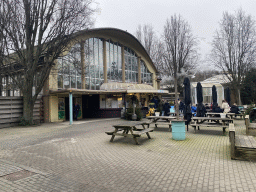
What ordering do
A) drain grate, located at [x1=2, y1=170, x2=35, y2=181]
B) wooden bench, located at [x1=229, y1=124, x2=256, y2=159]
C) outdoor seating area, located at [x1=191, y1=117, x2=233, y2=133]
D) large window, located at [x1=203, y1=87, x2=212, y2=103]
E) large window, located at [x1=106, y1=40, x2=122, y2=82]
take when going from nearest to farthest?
drain grate, located at [x1=2, y1=170, x2=35, y2=181] < wooden bench, located at [x1=229, y1=124, x2=256, y2=159] < outdoor seating area, located at [x1=191, y1=117, x2=233, y2=133] < large window, located at [x1=106, y1=40, x2=122, y2=82] < large window, located at [x1=203, y1=87, x2=212, y2=103]

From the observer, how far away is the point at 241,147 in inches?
193

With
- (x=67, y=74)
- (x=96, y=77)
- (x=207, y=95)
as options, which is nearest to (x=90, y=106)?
(x=96, y=77)

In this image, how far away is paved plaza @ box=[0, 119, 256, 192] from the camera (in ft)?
11.9

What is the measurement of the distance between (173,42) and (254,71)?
15560 mm

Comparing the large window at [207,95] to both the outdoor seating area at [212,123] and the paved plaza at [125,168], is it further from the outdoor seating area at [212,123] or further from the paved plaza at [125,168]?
the paved plaza at [125,168]

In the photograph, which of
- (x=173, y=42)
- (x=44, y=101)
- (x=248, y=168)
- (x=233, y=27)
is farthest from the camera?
(x=173, y=42)

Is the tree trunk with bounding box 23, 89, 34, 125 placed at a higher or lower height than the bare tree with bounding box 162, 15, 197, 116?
lower

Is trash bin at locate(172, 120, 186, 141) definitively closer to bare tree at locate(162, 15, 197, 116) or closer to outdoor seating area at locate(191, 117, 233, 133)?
outdoor seating area at locate(191, 117, 233, 133)

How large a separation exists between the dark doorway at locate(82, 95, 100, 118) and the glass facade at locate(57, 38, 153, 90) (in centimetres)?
119

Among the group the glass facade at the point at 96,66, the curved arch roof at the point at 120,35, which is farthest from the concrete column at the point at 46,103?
the curved arch roof at the point at 120,35

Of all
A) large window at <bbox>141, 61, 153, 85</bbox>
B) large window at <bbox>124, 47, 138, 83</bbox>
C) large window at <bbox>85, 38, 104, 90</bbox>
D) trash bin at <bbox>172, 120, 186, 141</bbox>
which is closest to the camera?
trash bin at <bbox>172, 120, 186, 141</bbox>

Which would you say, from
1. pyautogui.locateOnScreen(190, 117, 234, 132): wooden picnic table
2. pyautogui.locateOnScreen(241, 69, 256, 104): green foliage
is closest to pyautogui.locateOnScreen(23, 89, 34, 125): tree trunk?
pyautogui.locateOnScreen(190, 117, 234, 132): wooden picnic table

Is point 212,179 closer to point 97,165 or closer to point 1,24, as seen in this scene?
point 97,165

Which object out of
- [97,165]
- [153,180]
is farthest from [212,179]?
[97,165]
